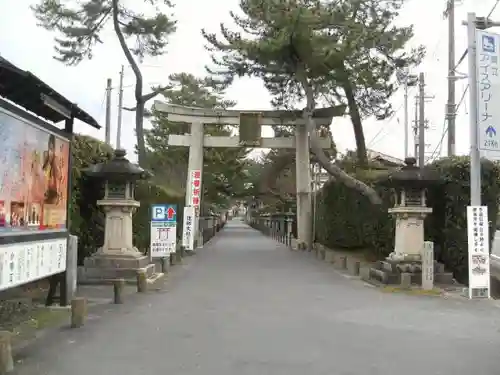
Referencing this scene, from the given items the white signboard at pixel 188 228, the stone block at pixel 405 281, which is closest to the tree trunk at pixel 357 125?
the white signboard at pixel 188 228

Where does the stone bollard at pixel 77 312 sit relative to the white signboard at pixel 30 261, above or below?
below

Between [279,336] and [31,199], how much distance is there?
4.28 m

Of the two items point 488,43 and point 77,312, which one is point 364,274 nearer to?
point 488,43

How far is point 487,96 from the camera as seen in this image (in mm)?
13031

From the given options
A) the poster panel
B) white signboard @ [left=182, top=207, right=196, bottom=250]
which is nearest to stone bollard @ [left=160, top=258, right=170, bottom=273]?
white signboard @ [left=182, top=207, right=196, bottom=250]

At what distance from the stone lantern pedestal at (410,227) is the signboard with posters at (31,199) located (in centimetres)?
854

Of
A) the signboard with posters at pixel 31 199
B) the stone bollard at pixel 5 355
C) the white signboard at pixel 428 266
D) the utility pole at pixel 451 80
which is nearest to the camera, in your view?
the stone bollard at pixel 5 355

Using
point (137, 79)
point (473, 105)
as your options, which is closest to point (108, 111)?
point (137, 79)

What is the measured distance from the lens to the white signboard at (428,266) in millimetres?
13984

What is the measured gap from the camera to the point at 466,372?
21.7 ft

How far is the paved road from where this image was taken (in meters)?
6.77

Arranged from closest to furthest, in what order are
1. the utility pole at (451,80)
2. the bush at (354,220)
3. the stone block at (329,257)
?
the bush at (354,220)
the stone block at (329,257)
the utility pole at (451,80)

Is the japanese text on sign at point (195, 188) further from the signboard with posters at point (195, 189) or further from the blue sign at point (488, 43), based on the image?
the blue sign at point (488, 43)

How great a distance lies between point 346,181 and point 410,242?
789 centimetres
